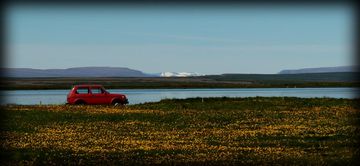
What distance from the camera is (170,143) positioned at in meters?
20.9

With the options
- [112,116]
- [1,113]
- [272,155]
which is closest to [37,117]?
[112,116]

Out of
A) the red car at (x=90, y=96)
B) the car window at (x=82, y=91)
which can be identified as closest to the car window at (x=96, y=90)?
the red car at (x=90, y=96)

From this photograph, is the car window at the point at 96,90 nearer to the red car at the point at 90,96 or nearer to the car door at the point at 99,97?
the red car at the point at 90,96

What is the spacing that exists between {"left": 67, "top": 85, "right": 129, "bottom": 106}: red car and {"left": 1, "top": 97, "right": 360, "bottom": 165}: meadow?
32.5 feet

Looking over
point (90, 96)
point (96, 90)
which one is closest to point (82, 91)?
point (90, 96)

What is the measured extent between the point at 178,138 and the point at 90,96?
25.4 metres

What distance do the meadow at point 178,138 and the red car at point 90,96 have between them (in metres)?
9.90

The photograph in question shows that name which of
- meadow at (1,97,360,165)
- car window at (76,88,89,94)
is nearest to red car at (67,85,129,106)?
car window at (76,88,89,94)

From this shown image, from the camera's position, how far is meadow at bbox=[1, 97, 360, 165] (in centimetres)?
1588

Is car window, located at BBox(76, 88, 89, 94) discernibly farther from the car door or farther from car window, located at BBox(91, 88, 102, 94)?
the car door

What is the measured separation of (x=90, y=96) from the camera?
47.0 meters

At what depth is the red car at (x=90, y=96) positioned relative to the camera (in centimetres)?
4694

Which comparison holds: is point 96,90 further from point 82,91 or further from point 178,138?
point 178,138

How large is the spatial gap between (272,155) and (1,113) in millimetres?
11718
